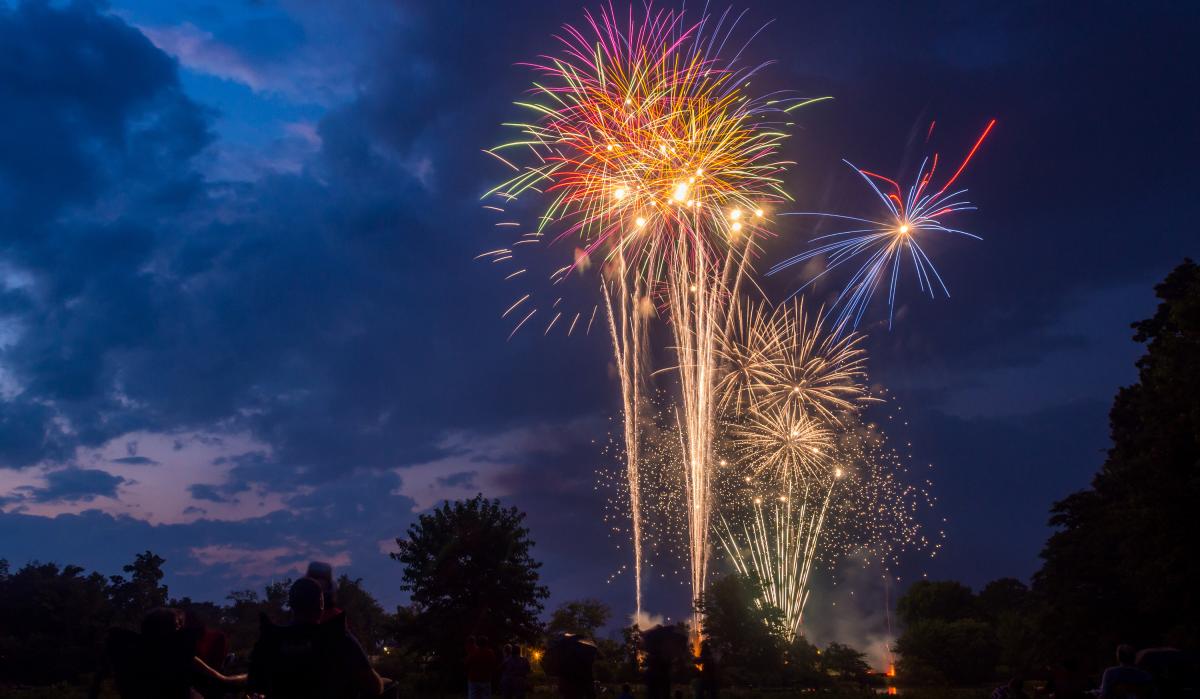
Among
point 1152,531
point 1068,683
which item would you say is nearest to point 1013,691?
point 1068,683

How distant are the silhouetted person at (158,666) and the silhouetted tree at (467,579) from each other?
2932cm

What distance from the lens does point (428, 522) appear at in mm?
35969

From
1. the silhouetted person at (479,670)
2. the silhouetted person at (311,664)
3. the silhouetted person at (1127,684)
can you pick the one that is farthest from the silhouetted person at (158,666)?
the silhouetted person at (1127,684)

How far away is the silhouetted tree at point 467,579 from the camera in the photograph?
1335 inches

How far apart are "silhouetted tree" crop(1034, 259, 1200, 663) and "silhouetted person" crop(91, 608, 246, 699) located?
26.7 m

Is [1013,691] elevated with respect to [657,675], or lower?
lower

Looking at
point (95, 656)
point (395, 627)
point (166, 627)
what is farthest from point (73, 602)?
point (166, 627)

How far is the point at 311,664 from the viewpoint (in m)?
4.82

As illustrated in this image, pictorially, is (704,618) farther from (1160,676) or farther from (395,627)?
(1160,676)

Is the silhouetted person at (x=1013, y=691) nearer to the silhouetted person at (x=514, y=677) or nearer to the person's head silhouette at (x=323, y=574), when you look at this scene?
the silhouetted person at (x=514, y=677)

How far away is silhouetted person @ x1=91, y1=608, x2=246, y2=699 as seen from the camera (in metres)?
5.62

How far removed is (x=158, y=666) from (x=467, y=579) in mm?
30558

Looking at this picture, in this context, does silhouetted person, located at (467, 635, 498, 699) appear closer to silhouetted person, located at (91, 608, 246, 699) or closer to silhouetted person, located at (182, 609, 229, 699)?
silhouetted person, located at (182, 609, 229, 699)

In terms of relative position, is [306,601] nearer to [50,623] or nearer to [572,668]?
[572,668]
